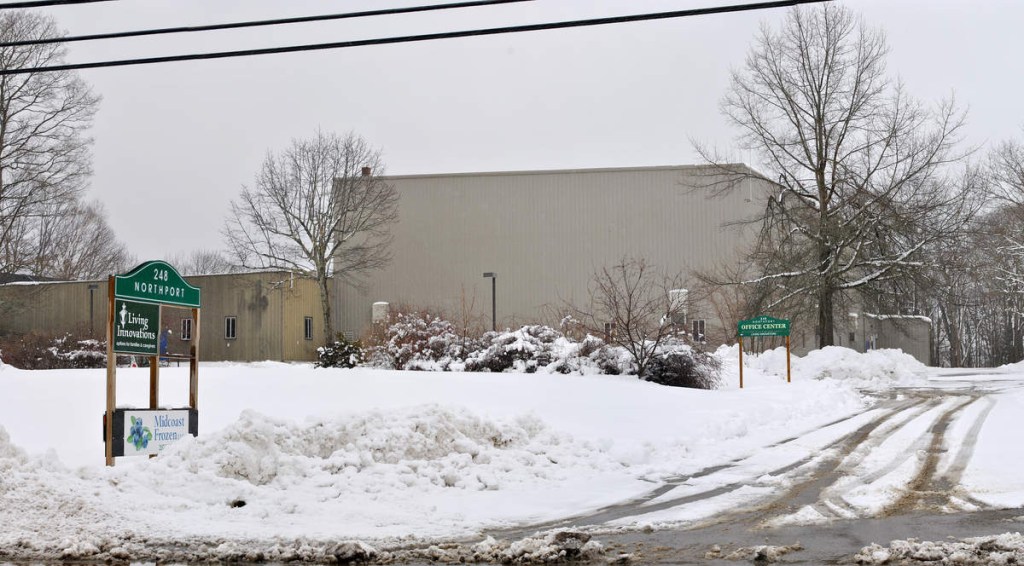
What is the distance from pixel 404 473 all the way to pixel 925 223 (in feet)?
106

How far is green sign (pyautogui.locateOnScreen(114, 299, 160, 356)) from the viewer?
12227 mm

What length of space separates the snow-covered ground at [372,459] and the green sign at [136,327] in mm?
1468

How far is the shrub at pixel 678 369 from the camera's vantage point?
22.4 metres

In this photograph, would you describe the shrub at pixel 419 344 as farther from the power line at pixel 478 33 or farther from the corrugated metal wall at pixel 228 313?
the corrugated metal wall at pixel 228 313

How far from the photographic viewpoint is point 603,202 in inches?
1923

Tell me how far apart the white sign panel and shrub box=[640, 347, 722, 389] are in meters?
12.0

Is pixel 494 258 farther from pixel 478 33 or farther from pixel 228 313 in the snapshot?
pixel 478 33

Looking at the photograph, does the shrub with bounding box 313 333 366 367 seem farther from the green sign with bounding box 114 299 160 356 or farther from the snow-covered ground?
the green sign with bounding box 114 299 160 356

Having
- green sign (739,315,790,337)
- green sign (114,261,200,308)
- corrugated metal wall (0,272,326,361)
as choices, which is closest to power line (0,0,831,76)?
green sign (114,261,200,308)

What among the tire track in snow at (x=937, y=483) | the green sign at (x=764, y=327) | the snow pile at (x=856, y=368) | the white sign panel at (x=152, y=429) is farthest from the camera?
the snow pile at (x=856, y=368)

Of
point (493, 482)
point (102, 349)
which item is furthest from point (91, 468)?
point (102, 349)

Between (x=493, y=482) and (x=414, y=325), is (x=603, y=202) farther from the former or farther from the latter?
(x=493, y=482)

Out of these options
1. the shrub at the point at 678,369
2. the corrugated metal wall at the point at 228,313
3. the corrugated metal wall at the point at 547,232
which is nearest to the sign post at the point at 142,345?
the shrub at the point at 678,369

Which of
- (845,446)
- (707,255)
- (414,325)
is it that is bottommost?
(845,446)
